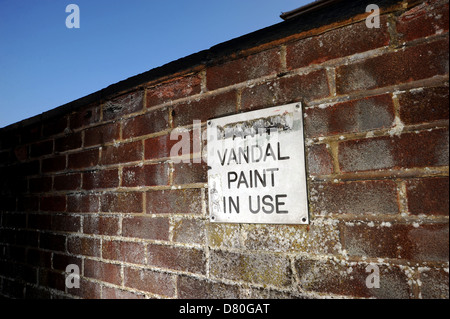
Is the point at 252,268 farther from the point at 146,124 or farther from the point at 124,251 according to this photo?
the point at 146,124

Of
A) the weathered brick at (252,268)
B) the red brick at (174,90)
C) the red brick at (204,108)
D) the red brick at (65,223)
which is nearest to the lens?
the weathered brick at (252,268)

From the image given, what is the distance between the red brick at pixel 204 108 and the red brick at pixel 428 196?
0.61 m

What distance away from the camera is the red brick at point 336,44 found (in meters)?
0.79

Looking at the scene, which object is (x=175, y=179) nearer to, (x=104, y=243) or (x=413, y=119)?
(x=104, y=243)

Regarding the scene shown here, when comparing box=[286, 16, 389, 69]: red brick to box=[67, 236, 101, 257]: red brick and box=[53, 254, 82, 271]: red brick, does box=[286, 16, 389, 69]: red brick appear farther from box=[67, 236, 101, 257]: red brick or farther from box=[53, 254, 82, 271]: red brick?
box=[53, 254, 82, 271]: red brick

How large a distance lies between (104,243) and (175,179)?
541 mm

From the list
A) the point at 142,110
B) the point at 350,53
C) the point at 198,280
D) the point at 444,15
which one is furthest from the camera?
the point at 142,110

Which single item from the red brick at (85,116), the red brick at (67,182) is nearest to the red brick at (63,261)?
the red brick at (67,182)

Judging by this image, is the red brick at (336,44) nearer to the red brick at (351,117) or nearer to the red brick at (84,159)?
the red brick at (351,117)

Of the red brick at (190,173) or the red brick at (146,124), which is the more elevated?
the red brick at (146,124)

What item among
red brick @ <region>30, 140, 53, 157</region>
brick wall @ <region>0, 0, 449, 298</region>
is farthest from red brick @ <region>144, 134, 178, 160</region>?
red brick @ <region>30, 140, 53, 157</region>

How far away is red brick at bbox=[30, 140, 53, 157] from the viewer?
5.55 feet

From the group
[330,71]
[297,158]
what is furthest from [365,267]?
[330,71]
